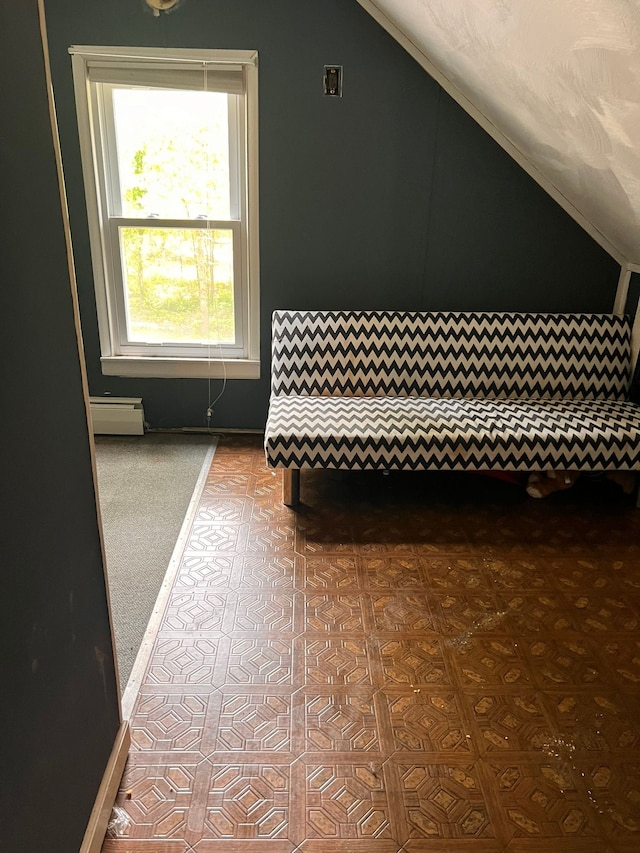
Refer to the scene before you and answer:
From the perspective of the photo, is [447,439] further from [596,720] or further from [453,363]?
[596,720]

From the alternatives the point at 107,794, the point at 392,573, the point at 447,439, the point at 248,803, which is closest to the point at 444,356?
the point at 447,439

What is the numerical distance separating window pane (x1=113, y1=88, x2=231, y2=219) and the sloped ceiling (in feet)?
3.16

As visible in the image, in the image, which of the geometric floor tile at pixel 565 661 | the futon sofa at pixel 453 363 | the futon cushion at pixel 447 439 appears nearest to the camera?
the geometric floor tile at pixel 565 661

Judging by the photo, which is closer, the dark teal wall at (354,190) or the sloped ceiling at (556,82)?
the sloped ceiling at (556,82)

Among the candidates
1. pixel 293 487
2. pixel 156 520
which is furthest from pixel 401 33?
pixel 156 520

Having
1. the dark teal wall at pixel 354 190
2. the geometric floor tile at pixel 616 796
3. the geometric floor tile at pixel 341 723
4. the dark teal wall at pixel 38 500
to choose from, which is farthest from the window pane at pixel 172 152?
the geometric floor tile at pixel 616 796

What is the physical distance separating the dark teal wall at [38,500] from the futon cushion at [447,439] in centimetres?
142

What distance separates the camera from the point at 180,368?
3.64 m

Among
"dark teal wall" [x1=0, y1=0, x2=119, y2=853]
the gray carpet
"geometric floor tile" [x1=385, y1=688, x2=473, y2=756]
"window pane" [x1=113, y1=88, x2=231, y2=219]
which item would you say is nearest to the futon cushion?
the gray carpet

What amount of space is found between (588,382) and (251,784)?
8.48ft

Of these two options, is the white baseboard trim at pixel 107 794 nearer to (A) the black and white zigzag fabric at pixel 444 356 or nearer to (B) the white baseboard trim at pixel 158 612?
(B) the white baseboard trim at pixel 158 612

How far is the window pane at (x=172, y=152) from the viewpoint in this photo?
10.7ft

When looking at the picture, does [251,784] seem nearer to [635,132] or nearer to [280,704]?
[280,704]

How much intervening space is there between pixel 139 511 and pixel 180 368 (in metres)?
1.01
